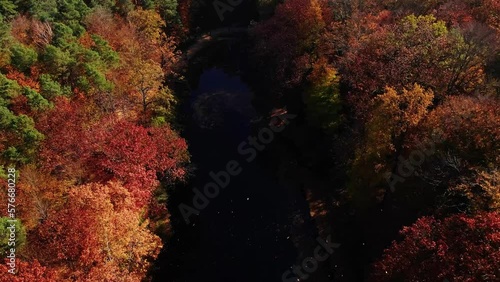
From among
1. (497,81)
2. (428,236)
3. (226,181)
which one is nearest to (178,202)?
(226,181)

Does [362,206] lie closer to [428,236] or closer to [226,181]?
[428,236]

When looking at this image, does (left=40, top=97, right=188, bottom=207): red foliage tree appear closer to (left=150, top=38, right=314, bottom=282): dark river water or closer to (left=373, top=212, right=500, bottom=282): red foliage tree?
(left=150, top=38, right=314, bottom=282): dark river water

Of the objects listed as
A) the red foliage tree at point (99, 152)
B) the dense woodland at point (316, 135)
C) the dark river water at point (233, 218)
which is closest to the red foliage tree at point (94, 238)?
the dense woodland at point (316, 135)

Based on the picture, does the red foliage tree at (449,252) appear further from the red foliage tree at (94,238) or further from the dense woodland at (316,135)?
the red foliage tree at (94,238)

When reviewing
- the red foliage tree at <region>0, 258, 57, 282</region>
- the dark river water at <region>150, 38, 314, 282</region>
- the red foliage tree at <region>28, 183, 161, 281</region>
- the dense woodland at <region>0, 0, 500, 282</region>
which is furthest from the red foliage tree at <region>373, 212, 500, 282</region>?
the red foliage tree at <region>0, 258, 57, 282</region>

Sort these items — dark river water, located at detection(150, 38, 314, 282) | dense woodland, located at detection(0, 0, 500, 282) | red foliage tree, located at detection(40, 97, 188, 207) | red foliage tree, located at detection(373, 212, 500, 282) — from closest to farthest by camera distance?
red foliage tree, located at detection(373, 212, 500, 282) → dense woodland, located at detection(0, 0, 500, 282) → red foliage tree, located at detection(40, 97, 188, 207) → dark river water, located at detection(150, 38, 314, 282)

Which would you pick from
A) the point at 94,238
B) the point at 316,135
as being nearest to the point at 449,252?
the point at 94,238
